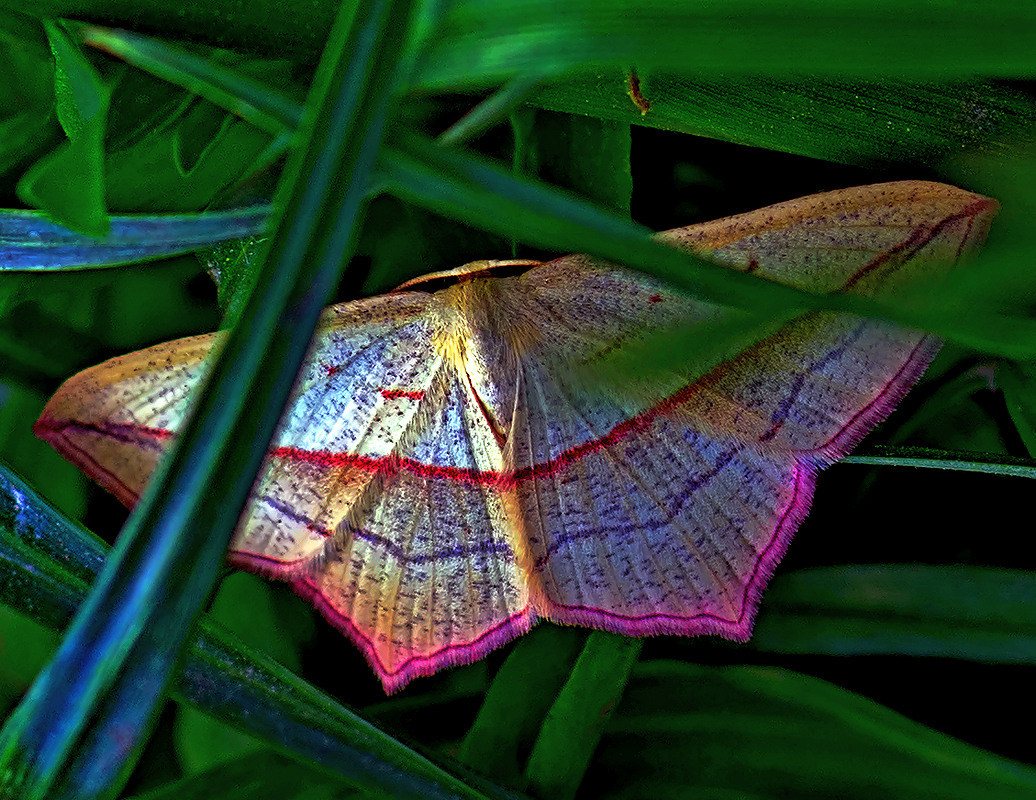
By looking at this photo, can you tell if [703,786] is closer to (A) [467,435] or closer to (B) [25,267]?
(A) [467,435]

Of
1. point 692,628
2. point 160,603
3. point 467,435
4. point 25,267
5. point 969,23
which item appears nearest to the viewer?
point 160,603

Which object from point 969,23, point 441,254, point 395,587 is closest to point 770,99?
point 969,23

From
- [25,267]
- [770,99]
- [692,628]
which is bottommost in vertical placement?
[692,628]

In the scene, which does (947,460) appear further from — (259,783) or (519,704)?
(259,783)

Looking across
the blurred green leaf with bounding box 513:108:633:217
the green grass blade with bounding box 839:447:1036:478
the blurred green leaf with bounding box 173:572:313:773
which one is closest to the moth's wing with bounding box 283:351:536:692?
the blurred green leaf with bounding box 173:572:313:773

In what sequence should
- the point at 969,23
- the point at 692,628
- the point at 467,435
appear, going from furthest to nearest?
the point at 467,435, the point at 692,628, the point at 969,23

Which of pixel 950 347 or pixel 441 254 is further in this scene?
pixel 441 254

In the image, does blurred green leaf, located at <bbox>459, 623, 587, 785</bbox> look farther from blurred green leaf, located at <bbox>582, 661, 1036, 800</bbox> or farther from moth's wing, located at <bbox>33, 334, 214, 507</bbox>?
moth's wing, located at <bbox>33, 334, 214, 507</bbox>
